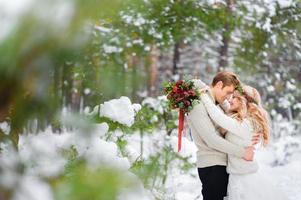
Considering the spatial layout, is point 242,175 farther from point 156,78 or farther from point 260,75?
point 156,78

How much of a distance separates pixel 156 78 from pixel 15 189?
17535 millimetres

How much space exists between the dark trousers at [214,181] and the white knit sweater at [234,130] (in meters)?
0.09

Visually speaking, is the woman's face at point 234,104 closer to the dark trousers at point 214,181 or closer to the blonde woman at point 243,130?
the blonde woman at point 243,130

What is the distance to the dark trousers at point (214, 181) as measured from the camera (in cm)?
396

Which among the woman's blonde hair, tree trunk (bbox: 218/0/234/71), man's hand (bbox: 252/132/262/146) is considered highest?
the woman's blonde hair

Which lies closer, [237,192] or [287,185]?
[237,192]

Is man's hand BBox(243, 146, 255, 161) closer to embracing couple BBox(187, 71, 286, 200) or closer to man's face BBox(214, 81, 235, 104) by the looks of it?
embracing couple BBox(187, 71, 286, 200)

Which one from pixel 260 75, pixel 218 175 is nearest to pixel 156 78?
pixel 260 75

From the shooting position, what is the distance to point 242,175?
3941 mm

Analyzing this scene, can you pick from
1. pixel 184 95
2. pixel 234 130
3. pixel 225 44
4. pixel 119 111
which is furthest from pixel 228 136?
pixel 225 44

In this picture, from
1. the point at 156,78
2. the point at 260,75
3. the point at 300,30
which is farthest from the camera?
the point at 156,78

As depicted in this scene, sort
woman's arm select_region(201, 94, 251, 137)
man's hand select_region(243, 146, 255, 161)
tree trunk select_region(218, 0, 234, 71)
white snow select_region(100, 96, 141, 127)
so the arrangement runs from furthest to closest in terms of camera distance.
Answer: tree trunk select_region(218, 0, 234, 71)
man's hand select_region(243, 146, 255, 161)
woman's arm select_region(201, 94, 251, 137)
white snow select_region(100, 96, 141, 127)

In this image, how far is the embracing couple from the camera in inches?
151

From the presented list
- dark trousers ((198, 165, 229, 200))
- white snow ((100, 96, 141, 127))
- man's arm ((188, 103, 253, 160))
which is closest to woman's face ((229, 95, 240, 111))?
man's arm ((188, 103, 253, 160))
